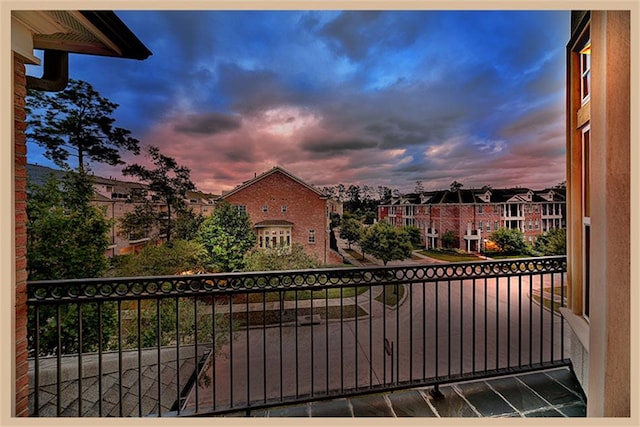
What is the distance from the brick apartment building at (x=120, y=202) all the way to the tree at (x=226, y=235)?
0.56 m

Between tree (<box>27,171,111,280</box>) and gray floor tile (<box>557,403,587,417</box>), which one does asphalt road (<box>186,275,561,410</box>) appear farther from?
tree (<box>27,171,111,280</box>)

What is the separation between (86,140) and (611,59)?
22.7ft

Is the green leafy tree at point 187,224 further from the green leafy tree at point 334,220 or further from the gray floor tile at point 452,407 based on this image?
the gray floor tile at point 452,407

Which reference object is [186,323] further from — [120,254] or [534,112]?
[534,112]

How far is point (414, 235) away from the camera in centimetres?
482

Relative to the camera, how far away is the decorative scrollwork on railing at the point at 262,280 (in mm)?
1096

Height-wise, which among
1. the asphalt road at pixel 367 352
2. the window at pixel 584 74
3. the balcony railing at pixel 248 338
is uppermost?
the window at pixel 584 74

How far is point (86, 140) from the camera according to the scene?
15.7 ft

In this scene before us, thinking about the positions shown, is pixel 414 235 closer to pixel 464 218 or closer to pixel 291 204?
pixel 464 218

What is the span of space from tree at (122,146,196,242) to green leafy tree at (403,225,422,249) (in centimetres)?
543

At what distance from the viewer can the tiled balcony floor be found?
1296 mm

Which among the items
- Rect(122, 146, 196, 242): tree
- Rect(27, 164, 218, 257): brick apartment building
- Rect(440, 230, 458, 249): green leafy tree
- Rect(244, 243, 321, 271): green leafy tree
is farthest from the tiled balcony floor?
Rect(122, 146, 196, 242): tree

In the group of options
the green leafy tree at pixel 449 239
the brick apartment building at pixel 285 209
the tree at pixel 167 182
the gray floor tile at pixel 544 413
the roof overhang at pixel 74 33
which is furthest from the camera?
the brick apartment building at pixel 285 209

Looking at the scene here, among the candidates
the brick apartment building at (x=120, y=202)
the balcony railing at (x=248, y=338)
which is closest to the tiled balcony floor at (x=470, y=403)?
the balcony railing at (x=248, y=338)
